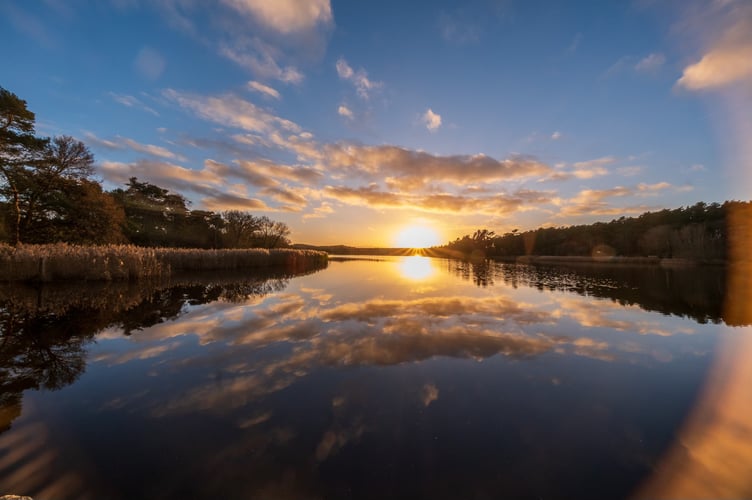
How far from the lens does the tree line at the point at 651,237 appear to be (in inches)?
2079

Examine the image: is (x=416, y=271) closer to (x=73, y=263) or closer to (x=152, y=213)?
(x=73, y=263)

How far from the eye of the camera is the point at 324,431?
3740mm

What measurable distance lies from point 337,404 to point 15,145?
36.0 metres

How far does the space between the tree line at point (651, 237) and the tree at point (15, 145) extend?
86355 mm

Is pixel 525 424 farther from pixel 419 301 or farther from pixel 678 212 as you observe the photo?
pixel 678 212

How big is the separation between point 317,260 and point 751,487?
4521 centimetres

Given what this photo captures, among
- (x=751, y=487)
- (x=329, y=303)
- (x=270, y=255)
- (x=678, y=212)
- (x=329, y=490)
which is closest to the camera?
(x=329, y=490)

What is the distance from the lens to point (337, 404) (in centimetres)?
443

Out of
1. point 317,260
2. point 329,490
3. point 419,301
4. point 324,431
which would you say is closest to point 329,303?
point 419,301

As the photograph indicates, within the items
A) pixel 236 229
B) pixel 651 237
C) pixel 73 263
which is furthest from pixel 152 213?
pixel 651 237

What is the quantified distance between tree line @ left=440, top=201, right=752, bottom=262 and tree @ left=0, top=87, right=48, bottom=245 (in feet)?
283

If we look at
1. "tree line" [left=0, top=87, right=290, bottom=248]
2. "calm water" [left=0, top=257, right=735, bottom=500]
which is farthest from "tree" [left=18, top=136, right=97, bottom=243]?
"calm water" [left=0, top=257, right=735, bottom=500]

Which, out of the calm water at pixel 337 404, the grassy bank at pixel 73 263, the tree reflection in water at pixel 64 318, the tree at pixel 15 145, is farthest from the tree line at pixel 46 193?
the calm water at pixel 337 404

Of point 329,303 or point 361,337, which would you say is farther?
point 329,303
